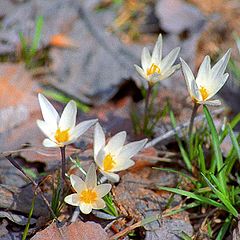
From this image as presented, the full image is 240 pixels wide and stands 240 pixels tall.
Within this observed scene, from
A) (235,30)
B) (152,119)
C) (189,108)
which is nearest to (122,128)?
(152,119)

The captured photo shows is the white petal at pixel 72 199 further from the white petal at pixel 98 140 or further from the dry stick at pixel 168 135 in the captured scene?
the dry stick at pixel 168 135

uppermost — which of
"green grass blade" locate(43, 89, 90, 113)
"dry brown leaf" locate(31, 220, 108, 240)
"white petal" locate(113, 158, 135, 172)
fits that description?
"white petal" locate(113, 158, 135, 172)

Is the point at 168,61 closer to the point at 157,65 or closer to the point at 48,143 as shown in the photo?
the point at 157,65

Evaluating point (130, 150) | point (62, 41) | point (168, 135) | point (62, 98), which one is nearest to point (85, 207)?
point (130, 150)

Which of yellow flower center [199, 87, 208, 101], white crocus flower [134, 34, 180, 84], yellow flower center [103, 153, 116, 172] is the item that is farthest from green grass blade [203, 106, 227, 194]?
yellow flower center [103, 153, 116, 172]

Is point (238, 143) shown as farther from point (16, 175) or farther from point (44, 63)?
point (44, 63)

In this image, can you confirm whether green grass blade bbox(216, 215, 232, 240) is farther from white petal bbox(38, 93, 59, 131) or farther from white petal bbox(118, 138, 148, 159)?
white petal bbox(38, 93, 59, 131)
